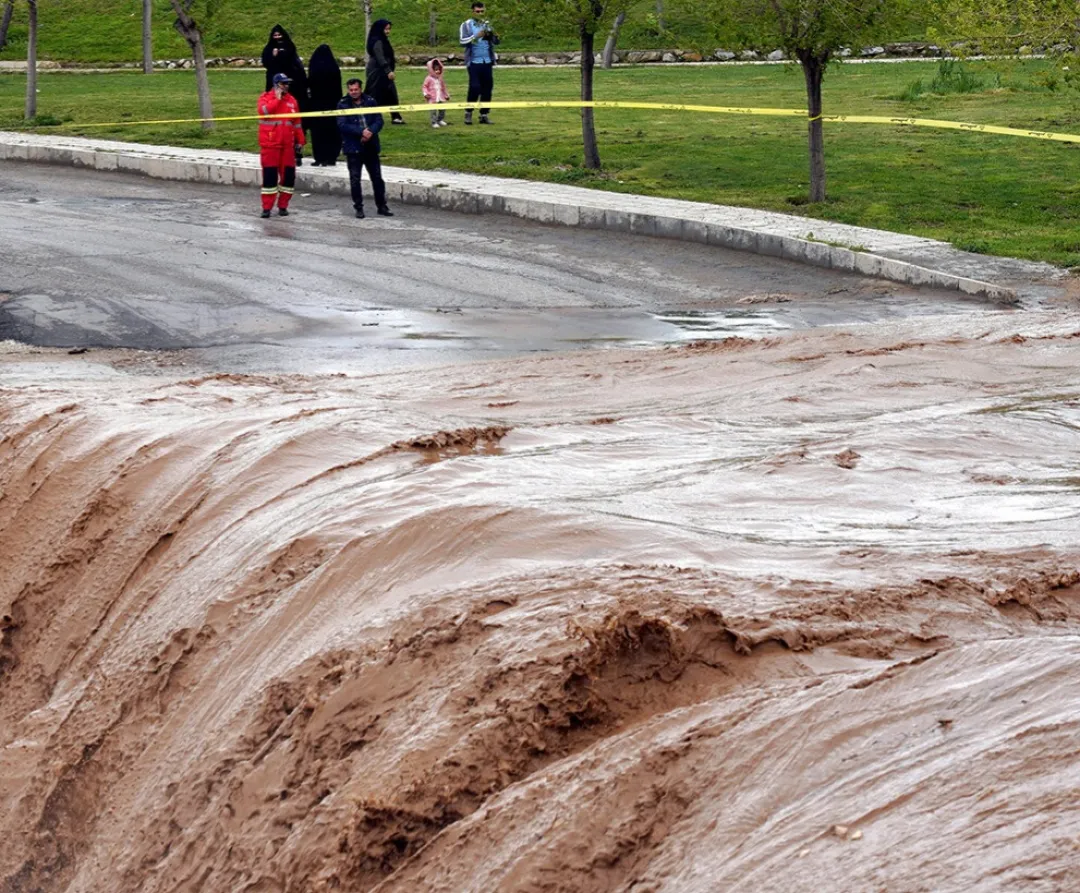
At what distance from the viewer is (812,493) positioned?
4797 mm

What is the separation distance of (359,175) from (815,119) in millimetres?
4535

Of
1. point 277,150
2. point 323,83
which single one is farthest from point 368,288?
point 323,83

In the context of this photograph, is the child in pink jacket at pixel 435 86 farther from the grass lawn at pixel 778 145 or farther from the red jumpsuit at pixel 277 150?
the red jumpsuit at pixel 277 150

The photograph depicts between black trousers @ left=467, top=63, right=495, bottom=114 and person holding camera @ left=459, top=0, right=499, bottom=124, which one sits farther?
black trousers @ left=467, top=63, right=495, bottom=114

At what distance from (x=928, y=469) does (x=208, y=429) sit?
2.73m

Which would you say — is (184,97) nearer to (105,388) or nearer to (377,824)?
(105,388)

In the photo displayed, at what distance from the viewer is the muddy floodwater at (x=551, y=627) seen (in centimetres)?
292

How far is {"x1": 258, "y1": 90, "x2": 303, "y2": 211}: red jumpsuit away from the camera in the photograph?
565 inches

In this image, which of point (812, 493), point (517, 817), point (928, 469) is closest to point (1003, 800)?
point (517, 817)

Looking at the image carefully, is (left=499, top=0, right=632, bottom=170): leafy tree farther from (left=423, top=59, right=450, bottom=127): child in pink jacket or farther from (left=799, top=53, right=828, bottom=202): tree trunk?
(left=423, top=59, right=450, bottom=127): child in pink jacket

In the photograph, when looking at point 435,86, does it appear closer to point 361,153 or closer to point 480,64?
point 480,64

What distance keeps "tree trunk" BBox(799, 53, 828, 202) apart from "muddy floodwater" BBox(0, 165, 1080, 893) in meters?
7.08

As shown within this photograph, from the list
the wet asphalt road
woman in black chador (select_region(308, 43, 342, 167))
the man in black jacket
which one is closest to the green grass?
woman in black chador (select_region(308, 43, 342, 167))

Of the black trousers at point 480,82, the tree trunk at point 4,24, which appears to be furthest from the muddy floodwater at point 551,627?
the tree trunk at point 4,24
